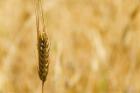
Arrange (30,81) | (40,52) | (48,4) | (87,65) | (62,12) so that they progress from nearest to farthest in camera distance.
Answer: (40,52) < (30,81) < (87,65) < (48,4) < (62,12)

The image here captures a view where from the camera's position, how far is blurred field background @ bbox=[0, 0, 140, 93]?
1.94 metres

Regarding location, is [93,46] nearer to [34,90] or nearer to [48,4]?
[48,4]

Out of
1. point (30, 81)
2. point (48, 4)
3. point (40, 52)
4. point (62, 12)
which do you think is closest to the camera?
point (40, 52)

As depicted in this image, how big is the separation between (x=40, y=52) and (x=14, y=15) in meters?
2.38

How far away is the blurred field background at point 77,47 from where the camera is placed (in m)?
1.94

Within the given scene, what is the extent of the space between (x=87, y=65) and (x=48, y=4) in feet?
1.79

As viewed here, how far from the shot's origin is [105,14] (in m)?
3.03

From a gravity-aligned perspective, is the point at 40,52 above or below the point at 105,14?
above

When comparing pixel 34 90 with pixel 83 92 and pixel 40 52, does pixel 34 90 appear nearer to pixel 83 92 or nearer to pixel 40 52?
pixel 83 92

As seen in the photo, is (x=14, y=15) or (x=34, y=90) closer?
(x=34, y=90)

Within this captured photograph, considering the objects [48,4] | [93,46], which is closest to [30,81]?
[93,46]

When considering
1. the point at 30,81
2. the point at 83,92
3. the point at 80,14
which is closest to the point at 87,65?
the point at 30,81

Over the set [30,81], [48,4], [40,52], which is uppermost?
[40,52]

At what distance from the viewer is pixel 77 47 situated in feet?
9.32
